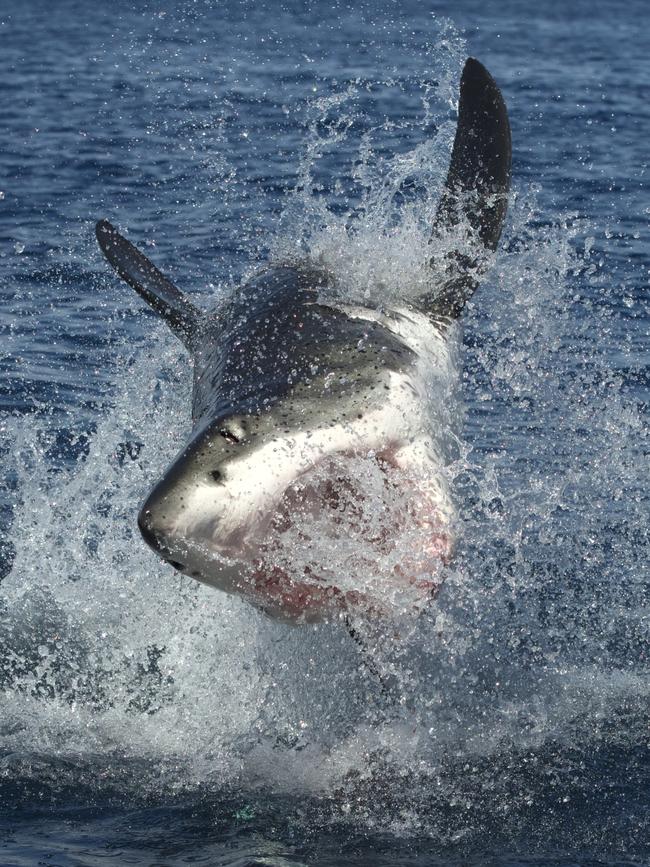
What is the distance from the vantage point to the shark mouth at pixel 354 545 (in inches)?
220

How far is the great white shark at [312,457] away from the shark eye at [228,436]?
0.04 ft

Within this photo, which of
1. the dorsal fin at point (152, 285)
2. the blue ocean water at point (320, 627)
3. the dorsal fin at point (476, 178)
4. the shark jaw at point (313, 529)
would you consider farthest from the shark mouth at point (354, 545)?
the dorsal fin at point (476, 178)

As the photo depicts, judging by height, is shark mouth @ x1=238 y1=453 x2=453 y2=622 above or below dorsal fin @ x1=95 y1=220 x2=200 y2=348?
below

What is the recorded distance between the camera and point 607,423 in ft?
33.5

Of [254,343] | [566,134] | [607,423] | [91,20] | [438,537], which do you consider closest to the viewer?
[438,537]

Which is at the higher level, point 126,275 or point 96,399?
point 126,275

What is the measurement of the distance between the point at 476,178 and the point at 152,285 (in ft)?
7.20

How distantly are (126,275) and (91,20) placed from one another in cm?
2268

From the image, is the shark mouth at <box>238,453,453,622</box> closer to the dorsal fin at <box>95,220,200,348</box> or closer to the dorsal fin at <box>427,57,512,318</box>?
the dorsal fin at <box>95,220,200,348</box>

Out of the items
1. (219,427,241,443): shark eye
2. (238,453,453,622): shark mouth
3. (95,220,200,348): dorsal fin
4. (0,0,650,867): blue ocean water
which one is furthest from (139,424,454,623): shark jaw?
(95,220,200,348): dorsal fin

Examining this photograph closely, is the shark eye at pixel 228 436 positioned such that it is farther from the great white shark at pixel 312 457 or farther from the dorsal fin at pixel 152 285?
the dorsal fin at pixel 152 285

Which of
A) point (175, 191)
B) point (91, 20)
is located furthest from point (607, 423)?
point (91, 20)

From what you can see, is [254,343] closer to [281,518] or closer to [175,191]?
[281,518]

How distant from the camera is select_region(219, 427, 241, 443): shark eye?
5.54 m
